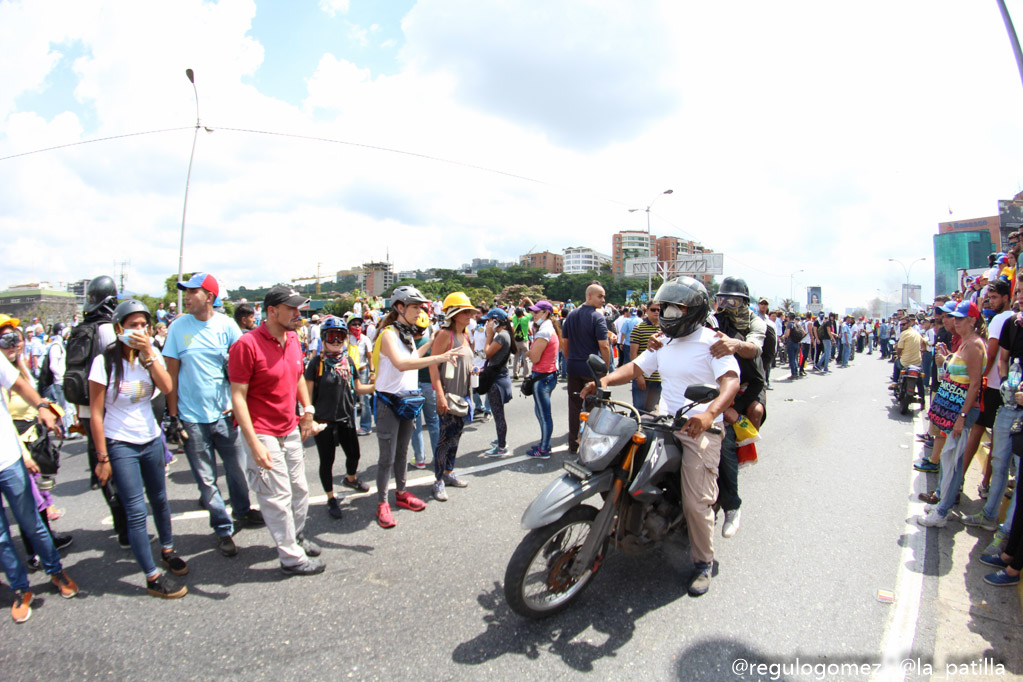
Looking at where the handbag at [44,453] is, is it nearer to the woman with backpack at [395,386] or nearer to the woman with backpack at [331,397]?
the woman with backpack at [331,397]

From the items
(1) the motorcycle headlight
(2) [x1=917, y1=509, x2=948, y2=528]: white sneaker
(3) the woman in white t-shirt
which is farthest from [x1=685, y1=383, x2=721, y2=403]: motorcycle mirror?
(3) the woman in white t-shirt

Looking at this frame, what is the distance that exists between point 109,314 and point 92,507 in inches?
80.3

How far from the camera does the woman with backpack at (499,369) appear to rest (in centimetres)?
530

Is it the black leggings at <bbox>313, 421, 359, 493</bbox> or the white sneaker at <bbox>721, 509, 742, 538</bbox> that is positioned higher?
the black leggings at <bbox>313, 421, 359, 493</bbox>

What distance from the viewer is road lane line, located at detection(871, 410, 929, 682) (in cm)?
251

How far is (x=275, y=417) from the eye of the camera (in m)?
3.21

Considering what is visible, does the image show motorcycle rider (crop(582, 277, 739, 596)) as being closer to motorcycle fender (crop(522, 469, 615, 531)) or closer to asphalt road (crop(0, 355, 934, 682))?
asphalt road (crop(0, 355, 934, 682))

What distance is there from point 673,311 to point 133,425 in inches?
134

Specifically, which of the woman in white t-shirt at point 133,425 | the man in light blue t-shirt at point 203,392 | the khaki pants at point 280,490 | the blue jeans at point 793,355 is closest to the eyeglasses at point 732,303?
the khaki pants at point 280,490

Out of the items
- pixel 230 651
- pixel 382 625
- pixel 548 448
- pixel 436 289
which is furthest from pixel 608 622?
pixel 436 289

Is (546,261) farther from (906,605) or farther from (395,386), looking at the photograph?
(906,605)

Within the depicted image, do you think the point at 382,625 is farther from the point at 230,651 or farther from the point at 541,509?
the point at 541,509

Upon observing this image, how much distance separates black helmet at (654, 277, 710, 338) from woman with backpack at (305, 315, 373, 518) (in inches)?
109

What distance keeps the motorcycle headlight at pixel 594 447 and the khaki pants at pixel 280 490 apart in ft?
6.32
